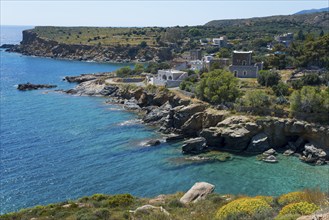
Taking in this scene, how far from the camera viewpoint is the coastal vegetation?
2011 cm

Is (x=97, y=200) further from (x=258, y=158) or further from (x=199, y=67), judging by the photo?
(x=199, y=67)

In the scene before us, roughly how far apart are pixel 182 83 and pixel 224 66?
56.7ft

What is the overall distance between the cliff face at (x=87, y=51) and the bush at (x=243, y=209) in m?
128

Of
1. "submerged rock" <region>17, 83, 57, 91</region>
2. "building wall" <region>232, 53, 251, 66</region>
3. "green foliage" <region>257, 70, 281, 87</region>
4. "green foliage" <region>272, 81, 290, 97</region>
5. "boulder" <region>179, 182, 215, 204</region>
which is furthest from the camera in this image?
"submerged rock" <region>17, 83, 57, 91</region>

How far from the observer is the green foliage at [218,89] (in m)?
57.9

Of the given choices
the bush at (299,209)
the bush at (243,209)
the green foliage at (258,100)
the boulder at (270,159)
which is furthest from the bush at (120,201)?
the green foliage at (258,100)

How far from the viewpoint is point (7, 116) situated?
224 feet

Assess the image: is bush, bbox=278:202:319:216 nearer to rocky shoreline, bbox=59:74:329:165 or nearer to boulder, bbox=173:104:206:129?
rocky shoreline, bbox=59:74:329:165

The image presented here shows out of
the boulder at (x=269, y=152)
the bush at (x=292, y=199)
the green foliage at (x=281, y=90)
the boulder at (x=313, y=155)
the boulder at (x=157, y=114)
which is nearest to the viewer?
the bush at (x=292, y=199)

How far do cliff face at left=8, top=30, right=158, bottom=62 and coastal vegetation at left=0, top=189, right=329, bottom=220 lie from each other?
401 feet

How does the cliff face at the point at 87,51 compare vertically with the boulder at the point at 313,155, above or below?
above

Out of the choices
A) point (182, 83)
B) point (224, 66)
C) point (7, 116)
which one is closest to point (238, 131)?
point (182, 83)

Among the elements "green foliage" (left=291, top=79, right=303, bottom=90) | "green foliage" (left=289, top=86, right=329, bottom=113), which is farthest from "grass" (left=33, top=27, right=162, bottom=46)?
"green foliage" (left=289, top=86, right=329, bottom=113)

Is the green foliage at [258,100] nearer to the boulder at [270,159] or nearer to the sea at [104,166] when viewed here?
the boulder at [270,159]
